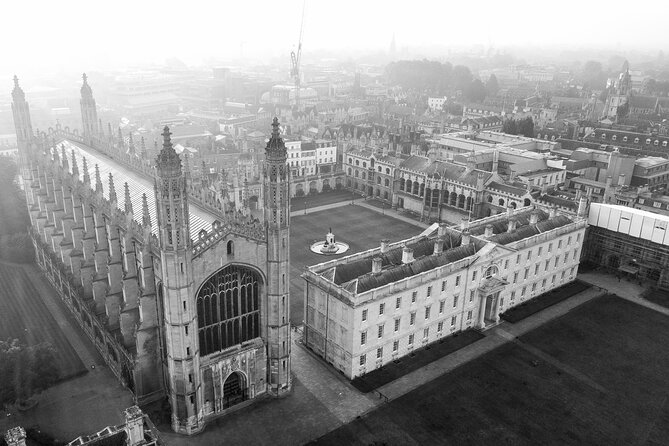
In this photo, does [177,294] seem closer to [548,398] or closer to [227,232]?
[227,232]

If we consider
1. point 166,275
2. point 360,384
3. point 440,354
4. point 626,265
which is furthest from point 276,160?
point 626,265

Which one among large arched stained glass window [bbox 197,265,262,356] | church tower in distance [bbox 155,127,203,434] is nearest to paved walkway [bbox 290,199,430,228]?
large arched stained glass window [bbox 197,265,262,356]

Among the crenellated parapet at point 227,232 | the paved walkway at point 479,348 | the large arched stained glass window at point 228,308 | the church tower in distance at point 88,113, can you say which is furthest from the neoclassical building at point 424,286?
the church tower in distance at point 88,113

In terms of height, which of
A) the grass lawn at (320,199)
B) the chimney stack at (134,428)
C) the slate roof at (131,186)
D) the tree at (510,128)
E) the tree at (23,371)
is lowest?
the grass lawn at (320,199)

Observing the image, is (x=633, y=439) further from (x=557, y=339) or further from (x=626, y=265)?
(x=626, y=265)

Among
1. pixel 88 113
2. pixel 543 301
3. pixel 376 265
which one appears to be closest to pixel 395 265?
pixel 376 265

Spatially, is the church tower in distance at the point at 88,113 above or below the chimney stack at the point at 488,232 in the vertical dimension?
above

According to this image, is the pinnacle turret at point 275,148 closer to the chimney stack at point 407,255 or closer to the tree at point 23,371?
the chimney stack at point 407,255
